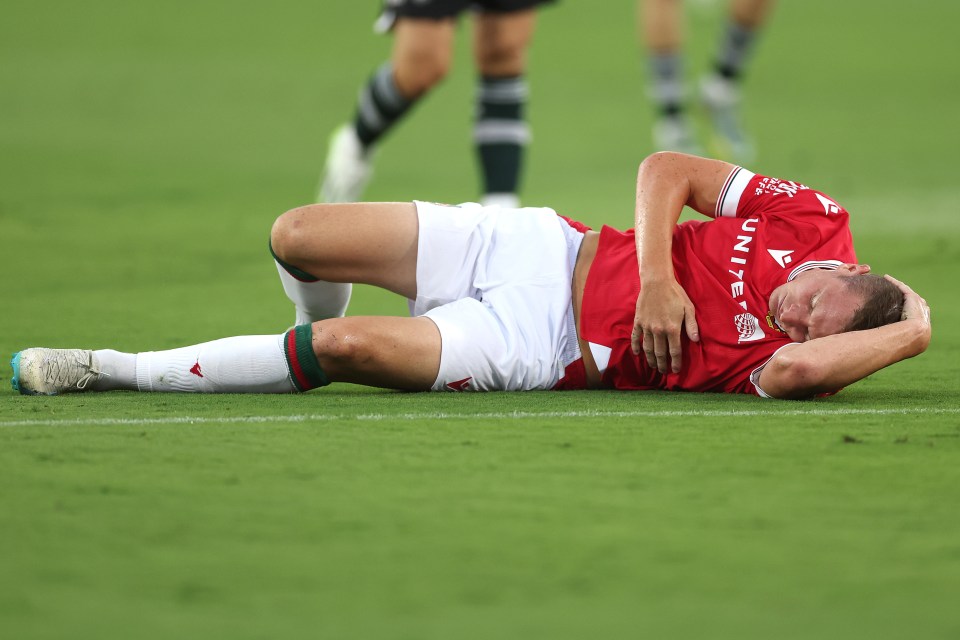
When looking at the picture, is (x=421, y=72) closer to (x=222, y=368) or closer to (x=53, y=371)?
(x=222, y=368)

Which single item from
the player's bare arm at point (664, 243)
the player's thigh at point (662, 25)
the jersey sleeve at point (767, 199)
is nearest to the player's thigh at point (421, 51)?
the player's bare arm at point (664, 243)

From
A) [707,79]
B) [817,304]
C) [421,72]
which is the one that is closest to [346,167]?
[421,72]

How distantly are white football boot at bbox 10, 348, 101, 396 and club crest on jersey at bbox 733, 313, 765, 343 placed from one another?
4.70 ft

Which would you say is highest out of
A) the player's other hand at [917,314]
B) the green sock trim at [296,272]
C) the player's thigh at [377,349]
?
the green sock trim at [296,272]

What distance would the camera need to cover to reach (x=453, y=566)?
220 centimetres

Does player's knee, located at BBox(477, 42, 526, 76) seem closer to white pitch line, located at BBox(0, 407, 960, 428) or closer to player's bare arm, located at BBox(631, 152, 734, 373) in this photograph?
player's bare arm, located at BBox(631, 152, 734, 373)

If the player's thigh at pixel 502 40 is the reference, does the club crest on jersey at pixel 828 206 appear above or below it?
below

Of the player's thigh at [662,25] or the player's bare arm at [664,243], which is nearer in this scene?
the player's bare arm at [664,243]

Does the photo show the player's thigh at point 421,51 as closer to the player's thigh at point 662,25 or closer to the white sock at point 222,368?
the white sock at point 222,368

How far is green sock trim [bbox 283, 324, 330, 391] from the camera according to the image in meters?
3.38

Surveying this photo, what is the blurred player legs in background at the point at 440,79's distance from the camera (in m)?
5.84

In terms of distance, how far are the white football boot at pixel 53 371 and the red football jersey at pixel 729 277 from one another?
1.12 m

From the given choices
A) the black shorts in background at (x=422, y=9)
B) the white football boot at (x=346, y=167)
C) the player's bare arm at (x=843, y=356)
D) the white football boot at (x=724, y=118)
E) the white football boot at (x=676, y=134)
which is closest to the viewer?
Answer: the player's bare arm at (x=843, y=356)

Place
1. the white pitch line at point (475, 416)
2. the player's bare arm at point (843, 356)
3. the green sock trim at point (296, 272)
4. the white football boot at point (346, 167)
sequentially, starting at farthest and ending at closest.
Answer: the white football boot at point (346, 167) → the green sock trim at point (296, 272) → the player's bare arm at point (843, 356) → the white pitch line at point (475, 416)
